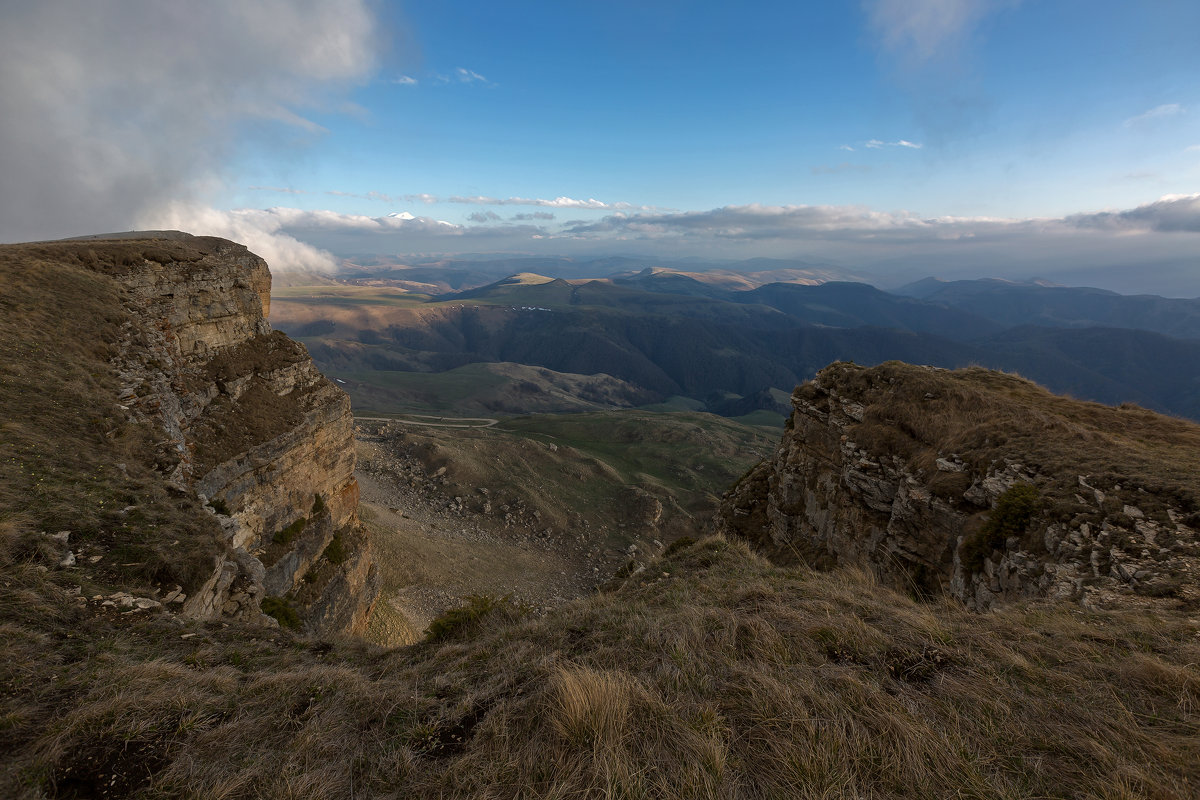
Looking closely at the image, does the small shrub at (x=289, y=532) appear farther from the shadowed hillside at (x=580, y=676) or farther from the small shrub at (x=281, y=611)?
the shadowed hillside at (x=580, y=676)

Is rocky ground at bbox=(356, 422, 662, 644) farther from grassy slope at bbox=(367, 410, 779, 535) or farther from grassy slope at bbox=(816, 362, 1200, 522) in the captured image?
grassy slope at bbox=(816, 362, 1200, 522)

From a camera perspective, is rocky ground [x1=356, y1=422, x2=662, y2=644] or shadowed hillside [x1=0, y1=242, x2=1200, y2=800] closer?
shadowed hillside [x1=0, y1=242, x2=1200, y2=800]

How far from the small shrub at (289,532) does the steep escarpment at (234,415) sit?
81mm

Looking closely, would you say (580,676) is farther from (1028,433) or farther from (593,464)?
(593,464)

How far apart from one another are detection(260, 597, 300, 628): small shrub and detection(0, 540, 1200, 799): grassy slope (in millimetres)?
12470

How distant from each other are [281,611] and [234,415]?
8274mm

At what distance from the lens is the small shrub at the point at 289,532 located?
2042 centimetres

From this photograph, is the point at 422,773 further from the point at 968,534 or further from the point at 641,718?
the point at 968,534

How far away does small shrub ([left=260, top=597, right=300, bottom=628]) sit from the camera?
17.7 meters

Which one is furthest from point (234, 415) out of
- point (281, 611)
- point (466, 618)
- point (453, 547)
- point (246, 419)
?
point (453, 547)

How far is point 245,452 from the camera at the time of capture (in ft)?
58.3

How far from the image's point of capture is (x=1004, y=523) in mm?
11859

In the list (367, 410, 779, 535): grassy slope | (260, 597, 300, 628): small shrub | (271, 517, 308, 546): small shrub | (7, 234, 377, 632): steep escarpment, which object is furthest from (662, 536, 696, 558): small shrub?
(367, 410, 779, 535): grassy slope

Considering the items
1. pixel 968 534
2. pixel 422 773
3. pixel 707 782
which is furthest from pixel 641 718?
pixel 968 534
